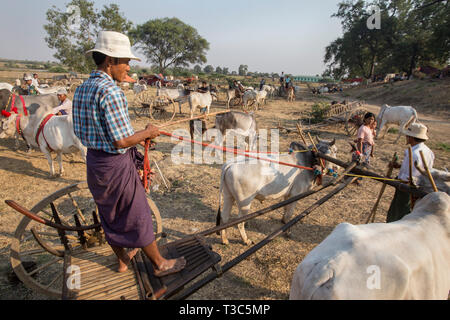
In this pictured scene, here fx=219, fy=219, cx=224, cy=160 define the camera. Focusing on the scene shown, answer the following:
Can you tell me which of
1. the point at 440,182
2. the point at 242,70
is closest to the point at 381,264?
the point at 440,182

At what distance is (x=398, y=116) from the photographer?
9828 millimetres

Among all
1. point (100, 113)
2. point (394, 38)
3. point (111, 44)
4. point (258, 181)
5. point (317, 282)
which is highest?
point (394, 38)

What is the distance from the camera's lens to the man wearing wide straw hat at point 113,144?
1.77 m

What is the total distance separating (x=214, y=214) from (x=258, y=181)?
1.68 meters

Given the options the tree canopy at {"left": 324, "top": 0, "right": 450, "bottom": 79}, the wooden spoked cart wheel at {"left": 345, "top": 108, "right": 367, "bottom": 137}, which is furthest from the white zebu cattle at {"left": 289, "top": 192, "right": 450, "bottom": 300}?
the tree canopy at {"left": 324, "top": 0, "right": 450, "bottom": 79}

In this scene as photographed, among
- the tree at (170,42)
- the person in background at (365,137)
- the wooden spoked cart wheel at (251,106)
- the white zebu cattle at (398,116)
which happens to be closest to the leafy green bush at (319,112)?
the white zebu cattle at (398,116)

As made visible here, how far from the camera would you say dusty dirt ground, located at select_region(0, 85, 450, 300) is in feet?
10.7

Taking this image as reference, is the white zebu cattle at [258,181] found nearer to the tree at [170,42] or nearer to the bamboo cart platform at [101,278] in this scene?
the bamboo cart platform at [101,278]

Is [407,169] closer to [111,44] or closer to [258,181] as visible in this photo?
[258,181]

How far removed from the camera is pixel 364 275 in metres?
1.55

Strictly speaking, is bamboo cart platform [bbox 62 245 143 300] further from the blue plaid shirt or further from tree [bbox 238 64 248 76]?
tree [bbox 238 64 248 76]

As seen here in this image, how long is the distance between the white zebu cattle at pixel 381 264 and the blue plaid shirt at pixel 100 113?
1864 mm
